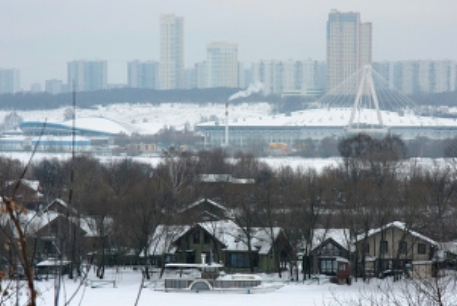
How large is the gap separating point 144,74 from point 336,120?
59.7m

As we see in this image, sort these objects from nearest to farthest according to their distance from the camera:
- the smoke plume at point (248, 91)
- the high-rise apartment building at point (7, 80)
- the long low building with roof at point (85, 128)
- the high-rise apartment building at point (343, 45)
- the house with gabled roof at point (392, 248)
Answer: the house with gabled roof at point (392, 248) < the long low building with roof at point (85, 128) < the smoke plume at point (248, 91) < the high-rise apartment building at point (343, 45) < the high-rise apartment building at point (7, 80)

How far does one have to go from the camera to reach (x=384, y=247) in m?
13.9

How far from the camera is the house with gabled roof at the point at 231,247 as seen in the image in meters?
14.4

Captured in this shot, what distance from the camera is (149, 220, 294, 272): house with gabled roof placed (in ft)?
47.2

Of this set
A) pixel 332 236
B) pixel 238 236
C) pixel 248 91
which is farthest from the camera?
pixel 248 91

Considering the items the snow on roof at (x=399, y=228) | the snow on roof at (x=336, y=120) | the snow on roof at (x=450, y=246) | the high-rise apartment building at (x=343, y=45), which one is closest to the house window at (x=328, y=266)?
the snow on roof at (x=399, y=228)

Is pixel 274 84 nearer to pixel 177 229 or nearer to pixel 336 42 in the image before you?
pixel 336 42

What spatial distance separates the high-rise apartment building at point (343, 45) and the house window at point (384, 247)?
277 ft

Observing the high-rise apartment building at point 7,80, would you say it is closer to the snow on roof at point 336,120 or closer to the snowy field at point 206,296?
the snow on roof at point 336,120

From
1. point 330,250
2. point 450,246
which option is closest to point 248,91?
point 330,250

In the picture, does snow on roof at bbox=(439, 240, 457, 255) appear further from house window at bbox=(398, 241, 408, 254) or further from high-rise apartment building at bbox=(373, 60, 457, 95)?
high-rise apartment building at bbox=(373, 60, 457, 95)

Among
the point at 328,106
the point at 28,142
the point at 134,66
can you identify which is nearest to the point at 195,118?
the point at 328,106

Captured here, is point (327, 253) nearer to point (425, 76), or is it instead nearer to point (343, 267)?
point (343, 267)

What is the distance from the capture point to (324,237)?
14102 millimetres
